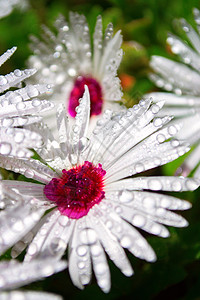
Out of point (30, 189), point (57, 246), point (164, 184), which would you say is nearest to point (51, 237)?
point (57, 246)

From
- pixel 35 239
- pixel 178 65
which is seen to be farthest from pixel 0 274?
pixel 178 65

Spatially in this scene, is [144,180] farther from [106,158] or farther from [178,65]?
[178,65]

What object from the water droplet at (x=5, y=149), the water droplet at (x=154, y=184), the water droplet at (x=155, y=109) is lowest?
the water droplet at (x=5, y=149)

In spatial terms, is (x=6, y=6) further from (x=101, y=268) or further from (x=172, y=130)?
(x=101, y=268)

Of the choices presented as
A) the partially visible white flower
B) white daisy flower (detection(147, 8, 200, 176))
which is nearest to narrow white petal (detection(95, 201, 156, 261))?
white daisy flower (detection(147, 8, 200, 176))

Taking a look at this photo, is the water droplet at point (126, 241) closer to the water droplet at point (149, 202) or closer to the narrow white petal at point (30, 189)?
the water droplet at point (149, 202)

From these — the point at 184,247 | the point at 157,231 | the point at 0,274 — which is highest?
the point at 157,231

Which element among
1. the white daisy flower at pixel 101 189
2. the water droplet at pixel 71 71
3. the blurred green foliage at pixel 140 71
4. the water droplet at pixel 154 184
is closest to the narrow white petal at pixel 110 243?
the white daisy flower at pixel 101 189
